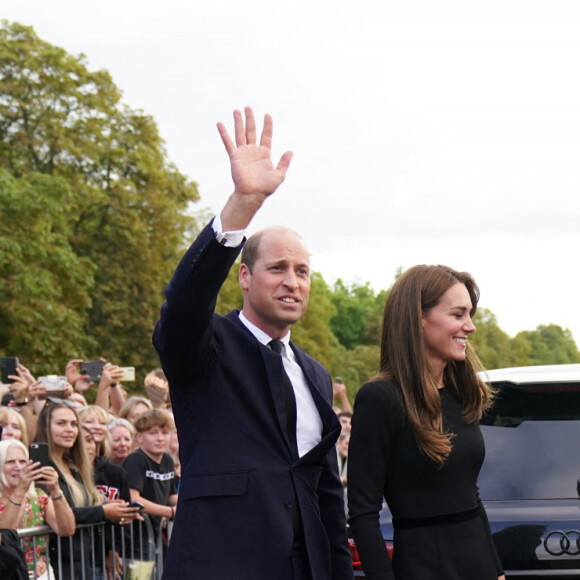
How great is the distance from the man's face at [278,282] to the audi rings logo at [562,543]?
166cm

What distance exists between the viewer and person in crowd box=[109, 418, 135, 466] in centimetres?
978

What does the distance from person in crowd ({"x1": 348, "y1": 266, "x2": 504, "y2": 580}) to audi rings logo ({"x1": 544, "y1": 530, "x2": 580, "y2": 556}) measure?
61 cm

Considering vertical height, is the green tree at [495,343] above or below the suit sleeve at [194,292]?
above

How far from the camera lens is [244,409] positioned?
388 centimetres

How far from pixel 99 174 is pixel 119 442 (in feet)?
93.6

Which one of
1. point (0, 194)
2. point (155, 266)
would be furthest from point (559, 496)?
point (155, 266)

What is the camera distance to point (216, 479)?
12.4 ft

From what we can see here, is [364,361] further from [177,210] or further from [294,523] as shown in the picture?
[294,523]

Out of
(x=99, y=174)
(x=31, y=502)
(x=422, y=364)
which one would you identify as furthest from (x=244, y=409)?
(x=99, y=174)

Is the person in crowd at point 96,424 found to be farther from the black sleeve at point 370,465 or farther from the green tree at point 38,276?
the green tree at point 38,276

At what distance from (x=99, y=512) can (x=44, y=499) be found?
0.57 m

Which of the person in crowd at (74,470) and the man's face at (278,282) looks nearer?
the man's face at (278,282)

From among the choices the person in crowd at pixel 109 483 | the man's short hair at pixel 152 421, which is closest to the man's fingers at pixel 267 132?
the person in crowd at pixel 109 483

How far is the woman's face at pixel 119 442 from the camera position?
9773 mm
